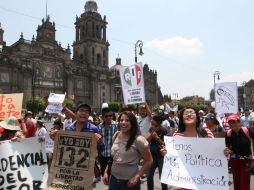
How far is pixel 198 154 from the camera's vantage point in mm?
4984

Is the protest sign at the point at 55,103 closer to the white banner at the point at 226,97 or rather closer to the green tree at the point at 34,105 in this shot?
the white banner at the point at 226,97

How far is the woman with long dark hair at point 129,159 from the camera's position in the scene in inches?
179

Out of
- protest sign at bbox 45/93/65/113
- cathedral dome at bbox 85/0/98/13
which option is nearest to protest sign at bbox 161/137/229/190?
protest sign at bbox 45/93/65/113

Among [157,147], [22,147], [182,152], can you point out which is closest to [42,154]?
[22,147]

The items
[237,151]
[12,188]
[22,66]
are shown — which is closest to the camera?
[12,188]

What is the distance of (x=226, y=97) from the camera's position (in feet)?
35.9

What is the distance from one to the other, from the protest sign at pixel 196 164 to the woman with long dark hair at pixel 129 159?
0.63 m

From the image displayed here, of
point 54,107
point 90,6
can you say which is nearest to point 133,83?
point 54,107

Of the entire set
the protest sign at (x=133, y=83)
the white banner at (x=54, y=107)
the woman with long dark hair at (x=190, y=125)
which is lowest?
the woman with long dark hair at (x=190, y=125)

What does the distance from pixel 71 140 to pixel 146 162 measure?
1.01 meters

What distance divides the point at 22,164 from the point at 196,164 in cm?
242

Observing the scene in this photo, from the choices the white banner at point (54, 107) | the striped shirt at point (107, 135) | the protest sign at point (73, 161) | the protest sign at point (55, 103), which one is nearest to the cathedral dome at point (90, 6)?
the protest sign at point (55, 103)

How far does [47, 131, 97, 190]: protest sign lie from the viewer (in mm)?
4570

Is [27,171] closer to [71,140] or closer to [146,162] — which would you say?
[71,140]
